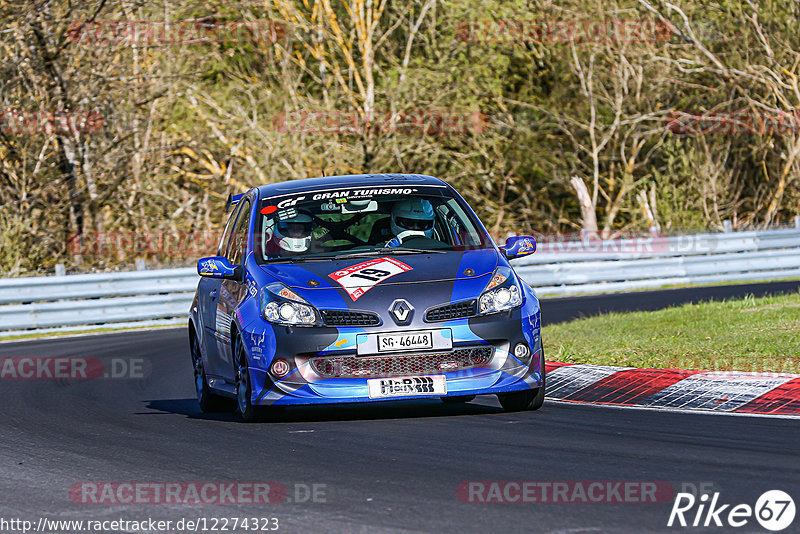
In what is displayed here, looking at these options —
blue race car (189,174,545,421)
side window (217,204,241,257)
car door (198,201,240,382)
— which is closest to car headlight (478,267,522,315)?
blue race car (189,174,545,421)

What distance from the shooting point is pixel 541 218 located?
115ft

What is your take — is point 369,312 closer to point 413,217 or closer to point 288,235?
point 288,235

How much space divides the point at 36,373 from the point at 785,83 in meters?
21.4

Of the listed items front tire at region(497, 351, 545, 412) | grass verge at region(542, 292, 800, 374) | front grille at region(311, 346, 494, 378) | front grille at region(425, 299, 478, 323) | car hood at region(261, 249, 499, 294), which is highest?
car hood at region(261, 249, 499, 294)

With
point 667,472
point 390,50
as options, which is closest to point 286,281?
point 667,472

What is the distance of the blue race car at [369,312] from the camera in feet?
27.8

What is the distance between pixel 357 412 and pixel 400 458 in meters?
2.49

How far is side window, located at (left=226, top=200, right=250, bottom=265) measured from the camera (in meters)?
9.92

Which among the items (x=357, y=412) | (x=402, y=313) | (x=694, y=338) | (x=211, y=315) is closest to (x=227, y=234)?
(x=211, y=315)

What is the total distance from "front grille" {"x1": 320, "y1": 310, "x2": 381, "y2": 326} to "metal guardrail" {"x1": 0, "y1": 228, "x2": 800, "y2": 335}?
14.2 meters

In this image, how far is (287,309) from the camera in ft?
28.3

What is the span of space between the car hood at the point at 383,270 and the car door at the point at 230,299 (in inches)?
15.6

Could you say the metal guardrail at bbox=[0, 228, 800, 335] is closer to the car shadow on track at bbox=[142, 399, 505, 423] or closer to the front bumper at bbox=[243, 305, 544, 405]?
the car shadow on track at bbox=[142, 399, 505, 423]

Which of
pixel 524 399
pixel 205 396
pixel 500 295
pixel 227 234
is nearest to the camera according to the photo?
pixel 500 295
